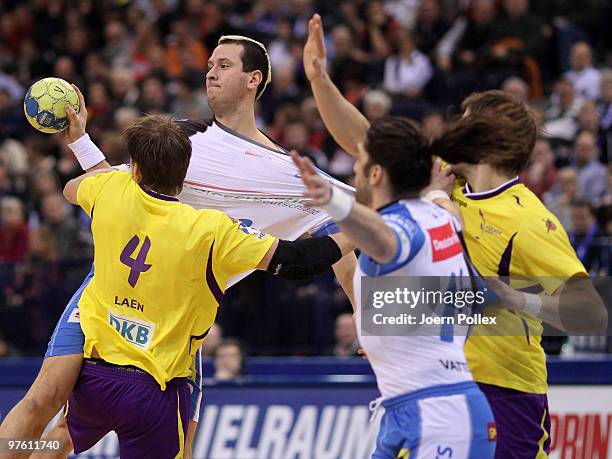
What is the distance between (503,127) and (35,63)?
501 inches

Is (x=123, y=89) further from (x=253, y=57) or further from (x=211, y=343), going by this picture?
(x=253, y=57)

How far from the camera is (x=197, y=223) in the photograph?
5.66m

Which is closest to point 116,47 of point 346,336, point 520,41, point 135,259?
point 520,41

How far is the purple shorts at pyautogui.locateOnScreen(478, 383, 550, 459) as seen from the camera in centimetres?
542

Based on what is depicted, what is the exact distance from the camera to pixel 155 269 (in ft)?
18.5

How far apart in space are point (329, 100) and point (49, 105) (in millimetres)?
1575

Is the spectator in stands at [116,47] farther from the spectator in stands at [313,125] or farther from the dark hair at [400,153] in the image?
the dark hair at [400,153]

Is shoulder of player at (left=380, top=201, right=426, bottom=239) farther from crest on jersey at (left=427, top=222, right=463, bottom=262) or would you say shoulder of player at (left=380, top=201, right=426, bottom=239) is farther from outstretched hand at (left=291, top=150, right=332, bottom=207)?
outstretched hand at (left=291, top=150, right=332, bottom=207)

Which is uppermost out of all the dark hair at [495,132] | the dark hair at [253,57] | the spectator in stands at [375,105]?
the spectator in stands at [375,105]

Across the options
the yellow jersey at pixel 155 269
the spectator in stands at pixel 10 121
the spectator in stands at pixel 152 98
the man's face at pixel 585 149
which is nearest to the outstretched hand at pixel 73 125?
the yellow jersey at pixel 155 269

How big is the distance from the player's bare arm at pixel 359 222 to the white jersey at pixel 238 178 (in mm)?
2358

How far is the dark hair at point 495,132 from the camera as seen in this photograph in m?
5.09

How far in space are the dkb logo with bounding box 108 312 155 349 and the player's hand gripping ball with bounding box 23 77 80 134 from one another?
124 centimetres

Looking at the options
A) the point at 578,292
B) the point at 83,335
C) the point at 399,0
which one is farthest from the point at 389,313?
the point at 399,0
